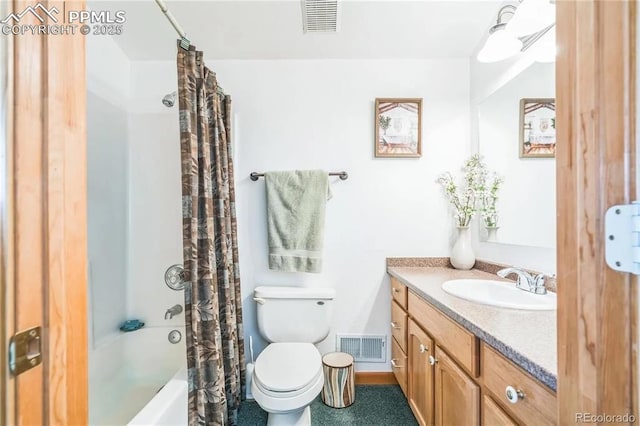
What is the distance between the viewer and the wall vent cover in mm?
2074

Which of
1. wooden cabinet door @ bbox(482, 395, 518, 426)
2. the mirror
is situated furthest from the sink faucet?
wooden cabinet door @ bbox(482, 395, 518, 426)

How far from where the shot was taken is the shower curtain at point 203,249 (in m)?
1.28

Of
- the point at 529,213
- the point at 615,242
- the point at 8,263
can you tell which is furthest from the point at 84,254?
the point at 529,213

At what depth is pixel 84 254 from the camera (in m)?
0.60

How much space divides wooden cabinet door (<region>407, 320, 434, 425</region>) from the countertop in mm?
229

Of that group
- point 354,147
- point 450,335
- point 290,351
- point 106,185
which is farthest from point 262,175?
point 450,335

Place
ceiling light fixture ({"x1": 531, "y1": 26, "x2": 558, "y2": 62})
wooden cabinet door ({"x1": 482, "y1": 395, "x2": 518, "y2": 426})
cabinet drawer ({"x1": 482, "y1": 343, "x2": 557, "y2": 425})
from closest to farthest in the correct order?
cabinet drawer ({"x1": 482, "y1": 343, "x2": 557, "y2": 425}) < wooden cabinet door ({"x1": 482, "y1": 395, "x2": 518, "y2": 426}) < ceiling light fixture ({"x1": 531, "y1": 26, "x2": 558, "y2": 62})

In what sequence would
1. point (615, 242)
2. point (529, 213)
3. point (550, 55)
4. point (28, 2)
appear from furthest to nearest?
point (529, 213)
point (550, 55)
point (28, 2)
point (615, 242)

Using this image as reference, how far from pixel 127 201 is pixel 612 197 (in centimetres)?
233

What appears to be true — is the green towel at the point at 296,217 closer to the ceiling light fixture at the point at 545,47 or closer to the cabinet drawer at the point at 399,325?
the cabinet drawer at the point at 399,325

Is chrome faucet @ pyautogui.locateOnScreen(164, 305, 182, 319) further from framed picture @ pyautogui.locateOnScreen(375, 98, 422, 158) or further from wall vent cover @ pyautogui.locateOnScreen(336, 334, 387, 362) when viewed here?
framed picture @ pyautogui.locateOnScreen(375, 98, 422, 158)

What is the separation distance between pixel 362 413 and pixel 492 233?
1372mm

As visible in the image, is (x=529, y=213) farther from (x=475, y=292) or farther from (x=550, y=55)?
(x=550, y=55)

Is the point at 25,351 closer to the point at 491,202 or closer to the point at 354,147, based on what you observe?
the point at 354,147
